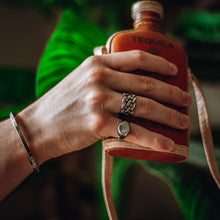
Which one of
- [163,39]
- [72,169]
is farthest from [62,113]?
[72,169]

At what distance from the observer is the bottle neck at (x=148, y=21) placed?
1.48ft

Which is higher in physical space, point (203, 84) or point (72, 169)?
point (203, 84)

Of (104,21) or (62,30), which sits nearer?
(62,30)

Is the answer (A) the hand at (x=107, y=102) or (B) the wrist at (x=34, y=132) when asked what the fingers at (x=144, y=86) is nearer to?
(A) the hand at (x=107, y=102)

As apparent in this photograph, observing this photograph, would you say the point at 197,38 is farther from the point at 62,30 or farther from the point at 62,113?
the point at 62,113

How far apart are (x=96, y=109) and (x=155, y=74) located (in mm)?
124

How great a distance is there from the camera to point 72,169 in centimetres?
138

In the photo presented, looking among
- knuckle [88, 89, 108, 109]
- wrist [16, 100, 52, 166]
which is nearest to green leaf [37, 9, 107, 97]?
wrist [16, 100, 52, 166]

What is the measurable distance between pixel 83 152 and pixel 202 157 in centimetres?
100

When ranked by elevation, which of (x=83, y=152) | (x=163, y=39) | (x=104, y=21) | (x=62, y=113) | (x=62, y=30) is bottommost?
(x=83, y=152)

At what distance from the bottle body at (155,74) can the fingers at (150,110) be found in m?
0.01

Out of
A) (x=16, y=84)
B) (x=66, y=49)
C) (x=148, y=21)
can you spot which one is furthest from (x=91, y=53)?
(x=16, y=84)

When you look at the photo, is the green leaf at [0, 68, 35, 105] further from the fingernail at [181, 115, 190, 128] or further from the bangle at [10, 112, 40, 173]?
the fingernail at [181, 115, 190, 128]

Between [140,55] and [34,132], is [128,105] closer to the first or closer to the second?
[140,55]
